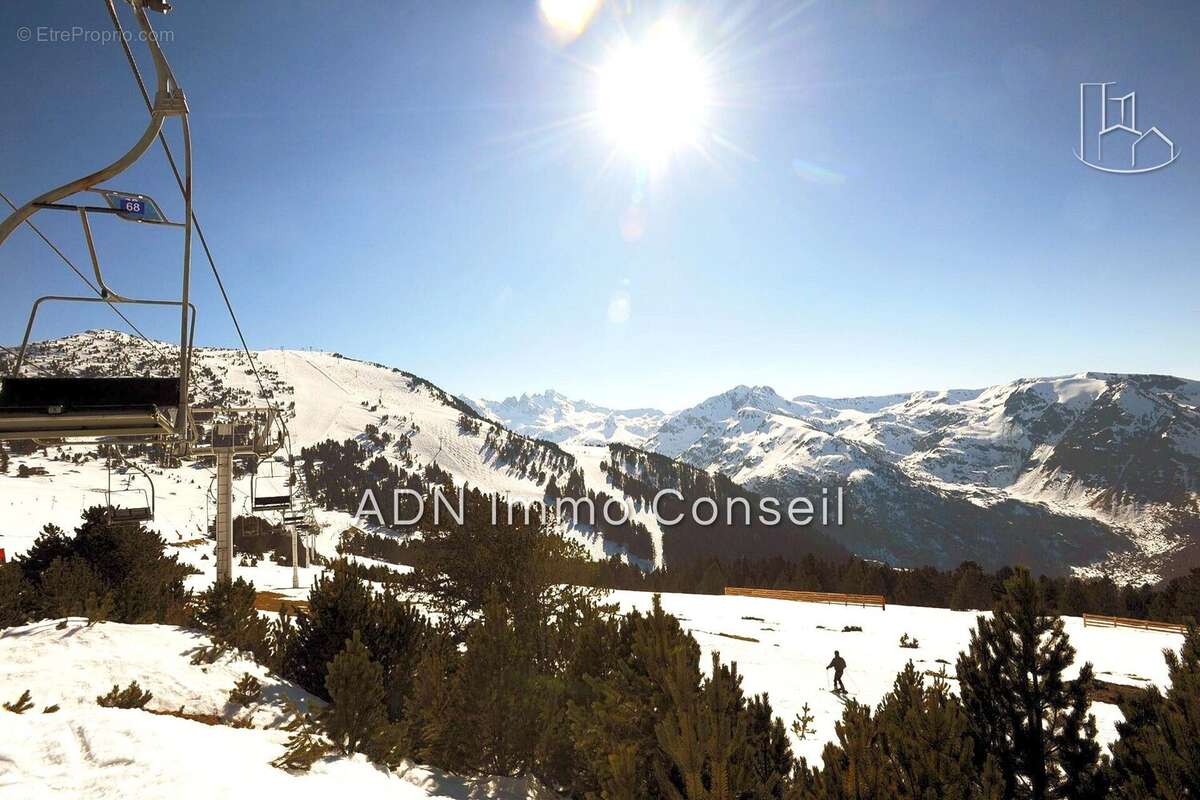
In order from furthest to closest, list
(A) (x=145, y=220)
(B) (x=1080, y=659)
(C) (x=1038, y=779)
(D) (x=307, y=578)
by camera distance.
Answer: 1. (D) (x=307, y=578)
2. (B) (x=1080, y=659)
3. (C) (x=1038, y=779)
4. (A) (x=145, y=220)

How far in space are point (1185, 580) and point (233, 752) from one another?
284 feet

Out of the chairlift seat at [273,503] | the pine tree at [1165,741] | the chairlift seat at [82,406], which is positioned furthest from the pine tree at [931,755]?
the chairlift seat at [273,503]

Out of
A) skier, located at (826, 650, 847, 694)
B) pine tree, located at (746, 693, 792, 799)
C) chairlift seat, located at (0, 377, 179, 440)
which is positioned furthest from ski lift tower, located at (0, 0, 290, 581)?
skier, located at (826, 650, 847, 694)

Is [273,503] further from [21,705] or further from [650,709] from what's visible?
[650,709]

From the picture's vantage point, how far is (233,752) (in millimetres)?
7438

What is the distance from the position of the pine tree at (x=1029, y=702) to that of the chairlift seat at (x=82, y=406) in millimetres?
12685

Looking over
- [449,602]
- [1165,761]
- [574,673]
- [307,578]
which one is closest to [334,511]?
[307,578]

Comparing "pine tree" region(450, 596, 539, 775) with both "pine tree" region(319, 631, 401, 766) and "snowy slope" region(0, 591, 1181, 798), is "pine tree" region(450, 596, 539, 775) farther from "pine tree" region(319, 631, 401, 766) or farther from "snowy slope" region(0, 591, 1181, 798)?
"pine tree" region(319, 631, 401, 766)

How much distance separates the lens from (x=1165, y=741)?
22.9 ft

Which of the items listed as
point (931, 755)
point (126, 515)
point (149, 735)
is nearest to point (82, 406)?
point (149, 735)

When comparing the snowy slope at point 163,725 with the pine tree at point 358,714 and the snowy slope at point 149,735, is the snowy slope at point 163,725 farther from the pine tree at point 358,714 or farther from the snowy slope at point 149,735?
the pine tree at point 358,714

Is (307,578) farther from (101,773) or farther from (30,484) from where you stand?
(30,484)

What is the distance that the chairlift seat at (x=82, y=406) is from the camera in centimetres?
645

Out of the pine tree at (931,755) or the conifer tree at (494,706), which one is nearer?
the pine tree at (931,755)
